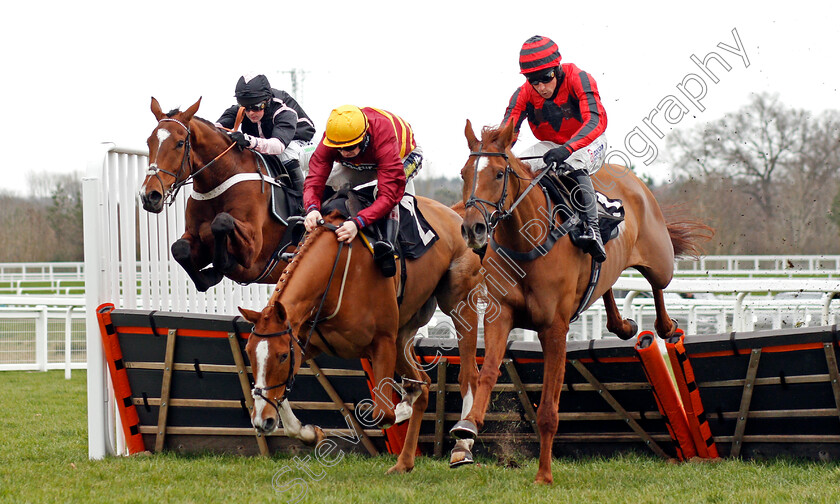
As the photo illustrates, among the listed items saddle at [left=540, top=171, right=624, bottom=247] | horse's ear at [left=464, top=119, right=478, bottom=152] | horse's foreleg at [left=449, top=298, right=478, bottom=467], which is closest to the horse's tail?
saddle at [left=540, top=171, right=624, bottom=247]

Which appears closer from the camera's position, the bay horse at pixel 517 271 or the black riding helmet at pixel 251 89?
the bay horse at pixel 517 271

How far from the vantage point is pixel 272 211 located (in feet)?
21.5

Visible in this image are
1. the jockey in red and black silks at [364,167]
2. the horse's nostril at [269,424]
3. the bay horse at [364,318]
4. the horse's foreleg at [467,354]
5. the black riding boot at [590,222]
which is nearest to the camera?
the horse's nostril at [269,424]

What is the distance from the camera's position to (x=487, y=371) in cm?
486

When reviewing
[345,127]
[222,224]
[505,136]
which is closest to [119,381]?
[222,224]

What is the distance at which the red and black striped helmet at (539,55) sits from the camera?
5.49 m

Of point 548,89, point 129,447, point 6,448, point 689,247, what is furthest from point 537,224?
point 6,448

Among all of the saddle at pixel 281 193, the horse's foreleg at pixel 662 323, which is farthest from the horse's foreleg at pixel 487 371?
the saddle at pixel 281 193

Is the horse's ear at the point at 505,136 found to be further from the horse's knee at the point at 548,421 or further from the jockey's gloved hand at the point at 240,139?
the jockey's gloved hand at the point at 240,139

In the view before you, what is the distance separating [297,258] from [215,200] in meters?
1.91

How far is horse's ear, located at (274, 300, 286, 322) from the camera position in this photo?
429 cm

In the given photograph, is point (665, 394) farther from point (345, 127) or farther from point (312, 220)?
point (345, 127)

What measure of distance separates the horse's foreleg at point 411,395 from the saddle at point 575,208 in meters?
1.33

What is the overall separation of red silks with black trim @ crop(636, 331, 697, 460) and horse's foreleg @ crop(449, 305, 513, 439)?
40.4 inches
